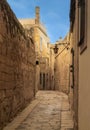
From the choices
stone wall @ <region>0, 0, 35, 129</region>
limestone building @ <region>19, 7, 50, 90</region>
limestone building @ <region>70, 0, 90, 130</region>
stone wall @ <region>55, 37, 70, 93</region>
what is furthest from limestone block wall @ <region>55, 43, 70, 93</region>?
limestone building @ <region>70, 0, 90, 130</region>

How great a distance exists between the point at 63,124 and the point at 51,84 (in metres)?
24.4

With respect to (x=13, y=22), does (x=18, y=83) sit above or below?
below

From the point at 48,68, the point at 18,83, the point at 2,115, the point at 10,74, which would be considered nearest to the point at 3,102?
the point at 2,115

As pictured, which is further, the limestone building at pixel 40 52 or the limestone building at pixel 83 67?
the limestone building at pixel 40 52

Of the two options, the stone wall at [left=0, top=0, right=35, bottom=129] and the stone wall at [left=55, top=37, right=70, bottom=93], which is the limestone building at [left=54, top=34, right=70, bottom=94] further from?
the stone wall at [left=0, top=0, right=35, bottom=129]

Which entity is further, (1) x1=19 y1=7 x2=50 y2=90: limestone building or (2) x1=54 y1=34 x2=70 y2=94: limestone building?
(1) x1=19 y1=7 x2=50 y2=90: limestone building

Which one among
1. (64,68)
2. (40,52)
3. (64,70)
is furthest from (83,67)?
(40,52)

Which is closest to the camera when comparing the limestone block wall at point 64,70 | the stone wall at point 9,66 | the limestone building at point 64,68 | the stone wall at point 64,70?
the stone wall at point 9,66

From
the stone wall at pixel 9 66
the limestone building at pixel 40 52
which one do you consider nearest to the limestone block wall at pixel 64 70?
the limestone building at pixel 40 52

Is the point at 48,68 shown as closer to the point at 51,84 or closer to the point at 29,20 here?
the point at 51,84

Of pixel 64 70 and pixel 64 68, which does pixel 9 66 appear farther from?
pixel 64 68

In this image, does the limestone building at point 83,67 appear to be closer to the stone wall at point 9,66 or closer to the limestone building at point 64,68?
the stone wall at point 9,66

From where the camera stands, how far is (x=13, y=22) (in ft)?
28.3

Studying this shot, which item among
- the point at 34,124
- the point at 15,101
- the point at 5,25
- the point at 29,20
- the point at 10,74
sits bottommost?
the point at 34,124
